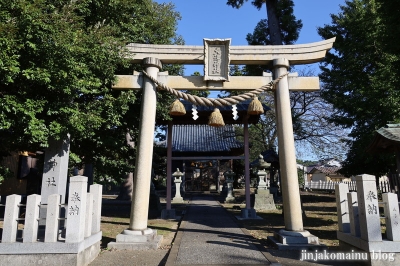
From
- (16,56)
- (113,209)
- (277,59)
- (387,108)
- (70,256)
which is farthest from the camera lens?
(113,209)

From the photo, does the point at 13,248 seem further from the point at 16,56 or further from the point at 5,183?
the point at 5,183

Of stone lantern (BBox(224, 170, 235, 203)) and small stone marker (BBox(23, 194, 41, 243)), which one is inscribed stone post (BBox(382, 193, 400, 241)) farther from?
stone lantern (BBox(224, 170, 235, 203))

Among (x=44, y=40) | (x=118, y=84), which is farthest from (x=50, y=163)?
(x=44, y=40)

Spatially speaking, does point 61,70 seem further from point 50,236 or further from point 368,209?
point 368,209

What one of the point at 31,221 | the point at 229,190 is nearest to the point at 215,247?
the point at 31,221

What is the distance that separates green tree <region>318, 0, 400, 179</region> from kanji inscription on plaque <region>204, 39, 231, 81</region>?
5615 mm

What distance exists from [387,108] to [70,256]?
10771mm

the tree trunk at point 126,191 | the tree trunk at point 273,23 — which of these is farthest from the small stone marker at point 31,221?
the tree trunk at point 126,191

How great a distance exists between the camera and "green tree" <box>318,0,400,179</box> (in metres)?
10.3

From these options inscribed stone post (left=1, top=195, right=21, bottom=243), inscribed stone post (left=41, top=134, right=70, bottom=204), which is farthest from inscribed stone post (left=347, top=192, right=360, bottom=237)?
inscribed stone post (left=41, top=134, right=70, bottom=204)

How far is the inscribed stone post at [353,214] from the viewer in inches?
205

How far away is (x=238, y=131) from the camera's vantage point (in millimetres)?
24000

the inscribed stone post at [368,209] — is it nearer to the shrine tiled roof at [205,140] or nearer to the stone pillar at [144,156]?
the stone pillar at [144,156]

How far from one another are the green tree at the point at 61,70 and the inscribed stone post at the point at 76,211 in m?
1.56
